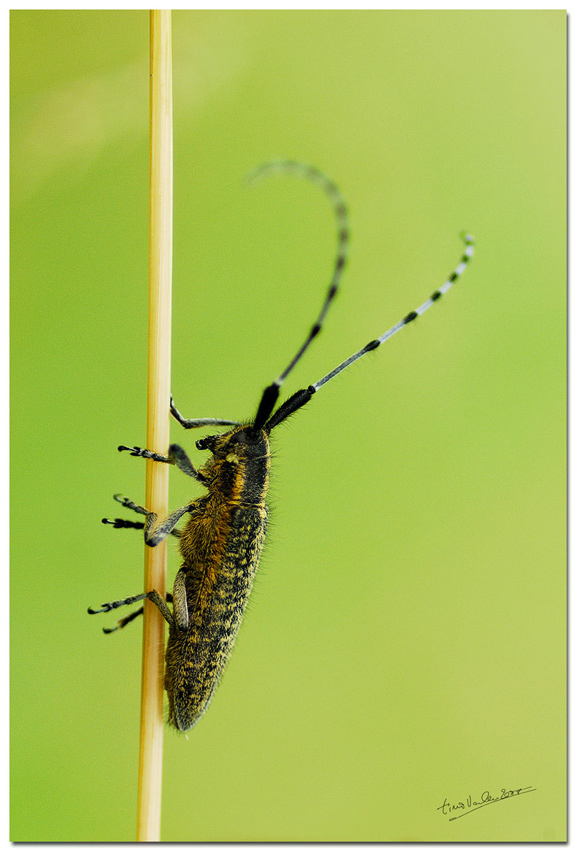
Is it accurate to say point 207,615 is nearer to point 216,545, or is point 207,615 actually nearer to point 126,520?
point 216,545

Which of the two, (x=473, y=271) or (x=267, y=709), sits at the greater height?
(x=473, y=271)

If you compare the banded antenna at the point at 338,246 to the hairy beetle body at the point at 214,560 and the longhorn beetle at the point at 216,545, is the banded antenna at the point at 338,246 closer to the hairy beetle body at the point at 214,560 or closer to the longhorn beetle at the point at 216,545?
the longhorn beetle at the point at 216,545

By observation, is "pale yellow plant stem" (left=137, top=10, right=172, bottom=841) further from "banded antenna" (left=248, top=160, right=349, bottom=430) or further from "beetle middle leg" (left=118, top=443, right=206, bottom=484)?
"banded antenna" (left=248, top=160, right=349, bottom=430)

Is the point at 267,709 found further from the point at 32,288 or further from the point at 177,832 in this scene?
Answer: the point at 32,288

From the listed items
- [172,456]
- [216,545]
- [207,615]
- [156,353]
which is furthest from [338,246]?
[207,615]

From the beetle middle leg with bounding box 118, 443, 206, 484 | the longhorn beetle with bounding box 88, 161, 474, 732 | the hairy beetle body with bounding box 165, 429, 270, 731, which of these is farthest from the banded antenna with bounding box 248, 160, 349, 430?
the beetle middle leg with bounding box 118, 443, 206, 484
